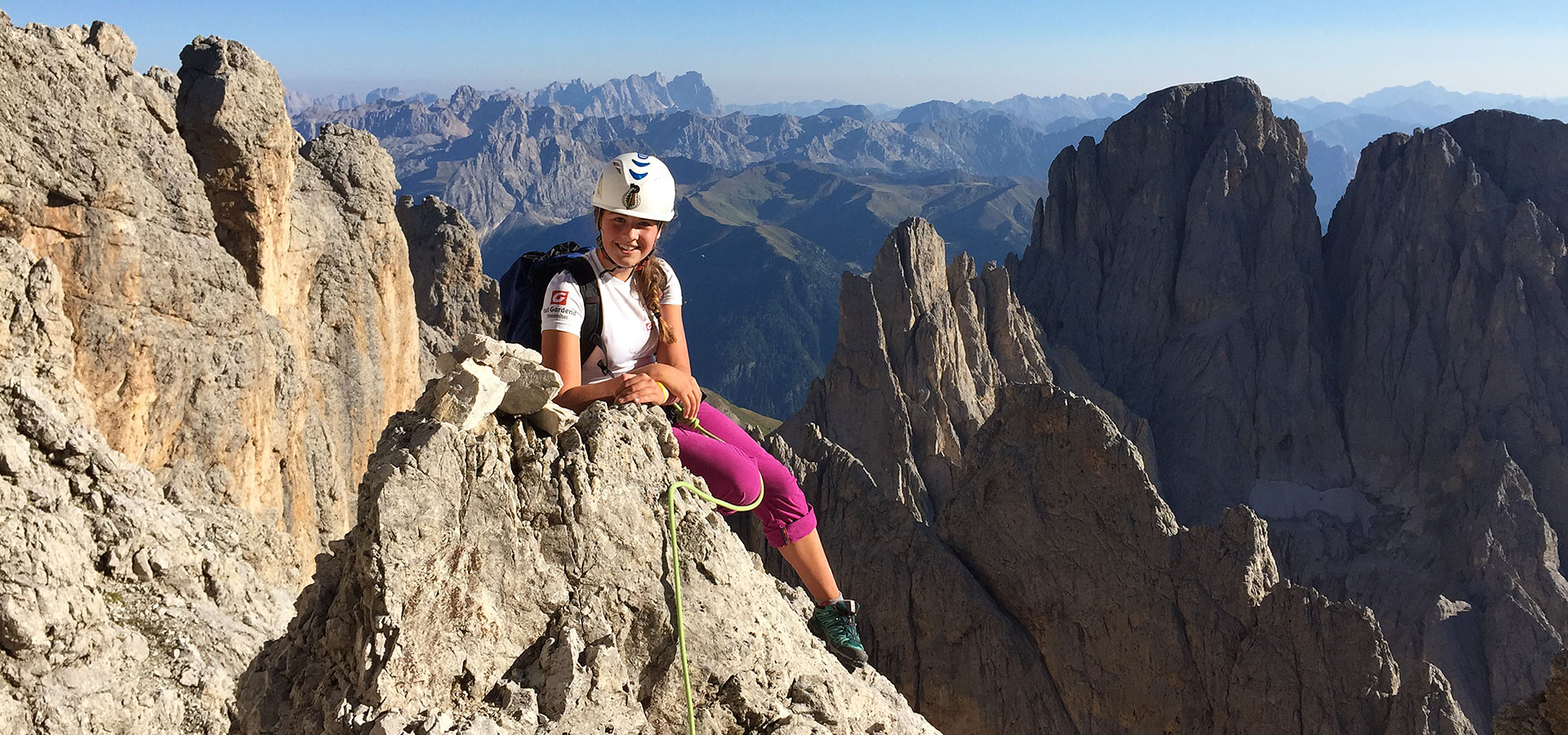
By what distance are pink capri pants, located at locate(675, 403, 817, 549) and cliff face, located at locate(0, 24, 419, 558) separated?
8232 mm

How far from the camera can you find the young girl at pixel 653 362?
5594 mm

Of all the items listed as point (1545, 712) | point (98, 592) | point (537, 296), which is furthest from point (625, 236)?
point (1545, 712)

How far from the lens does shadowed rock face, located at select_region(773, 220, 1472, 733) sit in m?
20.1

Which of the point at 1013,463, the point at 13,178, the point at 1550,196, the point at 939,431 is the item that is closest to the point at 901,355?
the point at 939,431

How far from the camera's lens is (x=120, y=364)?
12.3m

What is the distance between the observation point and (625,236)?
5.89 meters

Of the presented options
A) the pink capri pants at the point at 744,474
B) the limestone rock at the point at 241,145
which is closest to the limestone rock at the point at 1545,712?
the pink capri pants at the point at 744,474

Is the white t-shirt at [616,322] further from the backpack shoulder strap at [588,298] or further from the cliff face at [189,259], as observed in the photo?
the cliff face at [189,259]

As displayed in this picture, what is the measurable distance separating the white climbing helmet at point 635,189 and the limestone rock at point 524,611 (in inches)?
48.4

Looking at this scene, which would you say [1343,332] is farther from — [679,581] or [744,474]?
[679,581]

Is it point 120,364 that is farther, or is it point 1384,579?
point 1384,579

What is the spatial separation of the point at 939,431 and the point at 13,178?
139ft

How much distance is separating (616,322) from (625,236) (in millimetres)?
521

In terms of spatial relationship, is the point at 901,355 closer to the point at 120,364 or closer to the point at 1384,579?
the point at 1384,579
